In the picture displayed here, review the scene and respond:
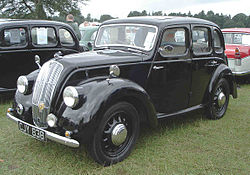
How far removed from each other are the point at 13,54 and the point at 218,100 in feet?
13.9

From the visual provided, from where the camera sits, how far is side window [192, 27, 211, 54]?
4.66 meters

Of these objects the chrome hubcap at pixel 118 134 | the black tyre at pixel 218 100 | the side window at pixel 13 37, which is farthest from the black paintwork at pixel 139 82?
the side window at pixel 13 37

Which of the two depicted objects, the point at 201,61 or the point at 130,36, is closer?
the point at 130,36

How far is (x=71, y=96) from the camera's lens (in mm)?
3094

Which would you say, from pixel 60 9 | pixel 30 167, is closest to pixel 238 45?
pixel 30 167

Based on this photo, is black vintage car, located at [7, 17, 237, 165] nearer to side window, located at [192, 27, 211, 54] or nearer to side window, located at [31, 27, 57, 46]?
side window, located at [192, 27, 211, 54]

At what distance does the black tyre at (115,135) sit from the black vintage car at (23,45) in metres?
3.41

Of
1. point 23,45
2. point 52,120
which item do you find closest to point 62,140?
point 52,120

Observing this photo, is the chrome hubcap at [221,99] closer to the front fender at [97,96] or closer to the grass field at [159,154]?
the grass field at [159,154]

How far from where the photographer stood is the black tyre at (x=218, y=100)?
5066mm

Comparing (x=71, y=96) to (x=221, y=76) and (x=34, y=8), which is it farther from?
(x=34, y=8)

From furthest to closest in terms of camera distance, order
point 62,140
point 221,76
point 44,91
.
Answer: point 221,76 → point 44,91 → point 62,140

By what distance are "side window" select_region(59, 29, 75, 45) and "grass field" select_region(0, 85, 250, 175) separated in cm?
271

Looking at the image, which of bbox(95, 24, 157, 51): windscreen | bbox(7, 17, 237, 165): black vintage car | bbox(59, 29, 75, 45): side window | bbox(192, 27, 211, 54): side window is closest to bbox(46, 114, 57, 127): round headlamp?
bbox(7, 17, 237, 165): black vintage car
